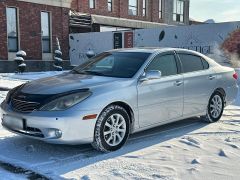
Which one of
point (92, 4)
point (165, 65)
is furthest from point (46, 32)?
point (165, 65)

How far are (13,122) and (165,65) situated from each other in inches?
105

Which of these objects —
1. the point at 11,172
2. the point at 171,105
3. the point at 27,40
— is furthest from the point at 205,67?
the point at 27,40

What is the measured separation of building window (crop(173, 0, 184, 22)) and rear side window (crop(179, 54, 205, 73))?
1304 inches

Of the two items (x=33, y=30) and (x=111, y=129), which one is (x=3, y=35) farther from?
(x=111, y=129)

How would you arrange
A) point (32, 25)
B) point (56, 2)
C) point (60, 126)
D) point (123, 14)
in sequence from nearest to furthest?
point (60, 126) → point (32, 25) → point (56, 2) → point (123, 14)

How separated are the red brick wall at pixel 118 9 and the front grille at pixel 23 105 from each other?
23.5m

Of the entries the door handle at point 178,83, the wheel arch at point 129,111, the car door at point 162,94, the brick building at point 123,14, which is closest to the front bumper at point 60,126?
the wheel arch at point 129,111

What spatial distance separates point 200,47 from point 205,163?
1495 centimetres

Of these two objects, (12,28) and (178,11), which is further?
(178,11)

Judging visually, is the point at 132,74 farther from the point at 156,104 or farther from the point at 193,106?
the point at 193,106

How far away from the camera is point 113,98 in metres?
5.19

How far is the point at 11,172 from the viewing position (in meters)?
4.44

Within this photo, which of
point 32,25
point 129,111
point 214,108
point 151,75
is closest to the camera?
point 129,111

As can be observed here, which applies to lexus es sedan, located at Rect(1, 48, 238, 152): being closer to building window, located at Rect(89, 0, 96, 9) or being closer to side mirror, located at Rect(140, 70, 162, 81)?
side mirror, located at Rect(140, 70, 162, 81)
